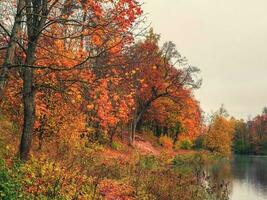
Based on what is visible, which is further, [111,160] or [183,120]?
[183,120]

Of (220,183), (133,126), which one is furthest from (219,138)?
(220,183)

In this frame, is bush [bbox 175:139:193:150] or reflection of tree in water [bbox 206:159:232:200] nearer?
reflection of tree in water [bbox 206:159:232:200]

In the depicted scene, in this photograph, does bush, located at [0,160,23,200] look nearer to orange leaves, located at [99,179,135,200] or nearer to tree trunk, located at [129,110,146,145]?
orange leaves, located at [99,179,135,200]

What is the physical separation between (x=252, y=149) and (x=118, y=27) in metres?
112

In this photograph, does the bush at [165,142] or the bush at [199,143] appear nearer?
the bush at [165,142]

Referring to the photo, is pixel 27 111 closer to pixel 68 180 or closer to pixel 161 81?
pixel 68 180

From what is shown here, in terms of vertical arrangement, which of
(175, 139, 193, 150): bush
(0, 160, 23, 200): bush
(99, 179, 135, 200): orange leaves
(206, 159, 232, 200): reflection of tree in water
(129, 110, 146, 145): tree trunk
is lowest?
(206, 159, 232, 200): reflection of tree in water

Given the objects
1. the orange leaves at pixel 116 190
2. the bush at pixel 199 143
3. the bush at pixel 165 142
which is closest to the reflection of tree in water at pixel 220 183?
the orange leaves at pixel 116 190

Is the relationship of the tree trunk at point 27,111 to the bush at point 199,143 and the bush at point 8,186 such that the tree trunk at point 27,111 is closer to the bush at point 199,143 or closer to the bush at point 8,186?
the bush at point 8,186

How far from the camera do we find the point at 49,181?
39.9 ft

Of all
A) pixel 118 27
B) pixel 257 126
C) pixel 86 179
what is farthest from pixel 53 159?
pixel 257 126

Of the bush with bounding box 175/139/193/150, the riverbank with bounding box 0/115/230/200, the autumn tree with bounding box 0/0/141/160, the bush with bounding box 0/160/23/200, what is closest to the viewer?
the autumn tree with bounding box 0/0/141/160

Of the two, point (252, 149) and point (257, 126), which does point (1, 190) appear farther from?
point (257, 126)

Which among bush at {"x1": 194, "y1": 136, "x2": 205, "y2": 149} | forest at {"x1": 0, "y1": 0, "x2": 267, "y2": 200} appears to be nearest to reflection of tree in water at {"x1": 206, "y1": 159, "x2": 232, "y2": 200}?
forest at {"x1": 0, "y1": 0, "x2": 267, "y2": 200}
